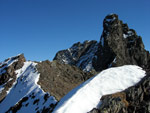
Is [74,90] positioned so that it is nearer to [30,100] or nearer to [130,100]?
[130,100]

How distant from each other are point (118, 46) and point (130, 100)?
381 ft

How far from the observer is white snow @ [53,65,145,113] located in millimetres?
17422

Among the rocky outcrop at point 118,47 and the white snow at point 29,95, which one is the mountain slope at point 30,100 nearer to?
the white snow at point 29,95

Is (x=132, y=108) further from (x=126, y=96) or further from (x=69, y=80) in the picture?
(x=69, y=80)

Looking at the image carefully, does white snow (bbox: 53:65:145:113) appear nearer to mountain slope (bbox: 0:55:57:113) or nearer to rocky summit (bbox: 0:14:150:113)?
rocky summit (bbox: 0:14:150:113)

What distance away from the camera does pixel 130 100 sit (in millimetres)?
19453

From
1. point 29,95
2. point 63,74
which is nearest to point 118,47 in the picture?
point 63,74

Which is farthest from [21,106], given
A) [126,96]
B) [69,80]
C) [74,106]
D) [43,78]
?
[69,80]

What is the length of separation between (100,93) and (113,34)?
398 ft

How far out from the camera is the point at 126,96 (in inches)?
766

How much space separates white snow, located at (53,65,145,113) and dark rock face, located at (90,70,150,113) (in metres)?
0.91

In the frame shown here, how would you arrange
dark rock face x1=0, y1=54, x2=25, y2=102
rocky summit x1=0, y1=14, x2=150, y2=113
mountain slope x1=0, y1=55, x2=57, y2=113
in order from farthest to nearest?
dark rock face x1=0, y1=54, x2=25, y2=102
mountain slope x1=0, y1=55, x2=57, y2=113
rocky summit x1=0, y1=14, x2=150, y2=113

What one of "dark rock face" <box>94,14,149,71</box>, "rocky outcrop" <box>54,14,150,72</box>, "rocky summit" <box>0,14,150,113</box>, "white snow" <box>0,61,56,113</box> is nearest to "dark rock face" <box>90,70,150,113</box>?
"rocky summit" <box>0,14,150,113</box>

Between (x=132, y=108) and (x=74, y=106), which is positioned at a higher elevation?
(x=74, y=106)
